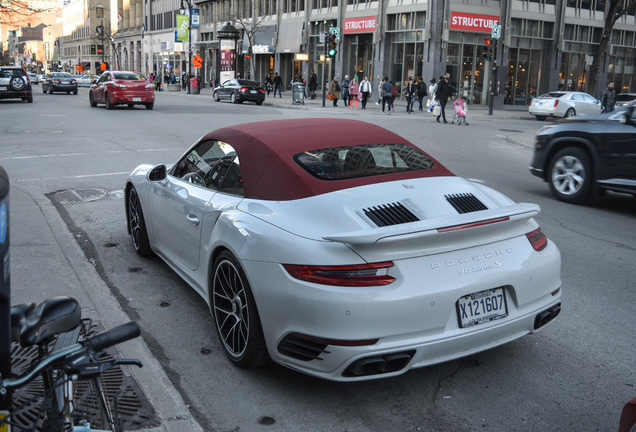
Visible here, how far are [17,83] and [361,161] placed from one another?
31.8 m

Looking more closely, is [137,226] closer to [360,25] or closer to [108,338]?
[108,338]

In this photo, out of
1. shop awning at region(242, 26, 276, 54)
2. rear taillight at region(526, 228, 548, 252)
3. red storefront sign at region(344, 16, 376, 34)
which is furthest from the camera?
shop awning at region(242, 26, 276, 54)

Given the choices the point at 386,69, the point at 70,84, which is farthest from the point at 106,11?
the point at 386,69

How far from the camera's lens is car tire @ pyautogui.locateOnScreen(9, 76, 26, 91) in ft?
104

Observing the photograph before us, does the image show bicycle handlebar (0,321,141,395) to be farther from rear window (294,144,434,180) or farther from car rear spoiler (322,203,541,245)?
rear window (294,144,434,180)

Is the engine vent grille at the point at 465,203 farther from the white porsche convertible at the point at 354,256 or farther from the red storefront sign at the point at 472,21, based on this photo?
the red storefront sign at the point at 472,21

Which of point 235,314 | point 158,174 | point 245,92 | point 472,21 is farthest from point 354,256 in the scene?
point 472,21

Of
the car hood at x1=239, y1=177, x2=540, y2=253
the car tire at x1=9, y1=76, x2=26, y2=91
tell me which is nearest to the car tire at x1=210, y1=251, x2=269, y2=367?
the car hood at x1=239, y1=177, x2=540, y2=253

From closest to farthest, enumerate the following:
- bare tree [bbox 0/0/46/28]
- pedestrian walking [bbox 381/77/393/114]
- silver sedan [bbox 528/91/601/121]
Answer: bare tree [bbox 0/0/46/28], silver sedan [bbox 528/91/601/121], pedestrian walking [bbox 381/77/393/114]

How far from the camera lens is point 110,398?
3.50 meters

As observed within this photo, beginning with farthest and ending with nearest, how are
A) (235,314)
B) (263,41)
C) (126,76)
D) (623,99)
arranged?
(263,41) → (623,99) → (126,76) → (235,314)

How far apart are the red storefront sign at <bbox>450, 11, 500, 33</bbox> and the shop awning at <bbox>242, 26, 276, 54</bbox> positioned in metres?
19.8

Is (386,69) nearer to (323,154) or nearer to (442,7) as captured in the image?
(442,7)

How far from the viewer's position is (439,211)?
12.7ft
